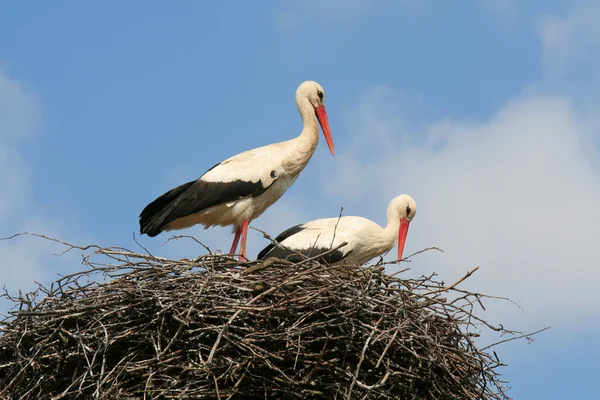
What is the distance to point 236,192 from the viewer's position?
9.29 m

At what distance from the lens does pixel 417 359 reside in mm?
6848

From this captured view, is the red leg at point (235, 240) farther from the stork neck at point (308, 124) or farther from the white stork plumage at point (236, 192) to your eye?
the stork neck at point (308, 124)

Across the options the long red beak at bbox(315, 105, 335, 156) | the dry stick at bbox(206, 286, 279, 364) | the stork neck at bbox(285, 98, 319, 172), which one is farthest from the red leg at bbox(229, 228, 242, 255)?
the dry stick at bbox(206, 286, 279, 364)

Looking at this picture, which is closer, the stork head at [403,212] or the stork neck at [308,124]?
the stork neck at [308,124]

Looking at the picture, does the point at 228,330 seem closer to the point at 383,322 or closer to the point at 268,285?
the point at 268,285

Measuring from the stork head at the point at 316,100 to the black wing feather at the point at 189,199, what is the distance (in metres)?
0.96

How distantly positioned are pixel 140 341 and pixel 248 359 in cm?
70

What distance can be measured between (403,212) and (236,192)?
176cm

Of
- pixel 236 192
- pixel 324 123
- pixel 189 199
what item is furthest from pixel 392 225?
pixel 189 199

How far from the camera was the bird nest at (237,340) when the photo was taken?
660 centimetres

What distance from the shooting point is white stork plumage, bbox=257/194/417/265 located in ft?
30.0

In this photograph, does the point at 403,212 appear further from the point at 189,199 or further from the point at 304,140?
the point at 189,199

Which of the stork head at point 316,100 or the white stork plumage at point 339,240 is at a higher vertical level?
the stork head at point 316,100

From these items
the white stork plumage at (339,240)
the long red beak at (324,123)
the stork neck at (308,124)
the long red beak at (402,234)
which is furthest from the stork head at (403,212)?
the stork neck at (308,124)
